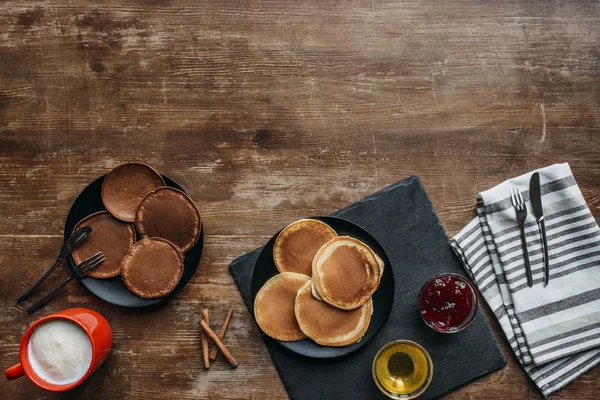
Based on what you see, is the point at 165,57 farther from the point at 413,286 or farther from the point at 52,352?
the point at 413,286

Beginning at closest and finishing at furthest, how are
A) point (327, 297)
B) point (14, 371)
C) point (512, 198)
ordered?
point (14, 371) < point (327, 297) < point (512, 198)

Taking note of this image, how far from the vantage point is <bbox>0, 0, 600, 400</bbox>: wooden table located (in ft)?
6.34

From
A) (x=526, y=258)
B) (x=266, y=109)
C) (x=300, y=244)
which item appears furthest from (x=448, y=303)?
(x=266, y=109)

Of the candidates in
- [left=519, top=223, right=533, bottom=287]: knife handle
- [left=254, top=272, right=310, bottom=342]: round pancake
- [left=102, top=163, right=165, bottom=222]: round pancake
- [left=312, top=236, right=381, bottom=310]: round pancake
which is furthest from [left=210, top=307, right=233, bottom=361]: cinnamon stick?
[left=519, top=223, right=533, bottom=287]: knife handle

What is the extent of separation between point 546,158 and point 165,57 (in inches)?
56.7

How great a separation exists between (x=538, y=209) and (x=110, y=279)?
149 centimetres

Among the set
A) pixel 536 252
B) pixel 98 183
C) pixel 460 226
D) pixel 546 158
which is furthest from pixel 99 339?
pixel 546 158

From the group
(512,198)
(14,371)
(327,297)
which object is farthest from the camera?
(512,198)

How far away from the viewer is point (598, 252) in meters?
1.87

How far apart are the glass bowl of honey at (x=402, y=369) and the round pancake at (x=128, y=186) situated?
37.5 inches

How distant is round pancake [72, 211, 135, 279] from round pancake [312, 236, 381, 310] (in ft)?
2.12

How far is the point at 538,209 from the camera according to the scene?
1879 mm

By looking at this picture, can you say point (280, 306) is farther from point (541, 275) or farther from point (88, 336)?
point (541, 275)

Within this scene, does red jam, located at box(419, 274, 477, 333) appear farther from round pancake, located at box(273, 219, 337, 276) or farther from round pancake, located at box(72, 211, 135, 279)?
round pancake, located at box(72, 211, 135, 279)
